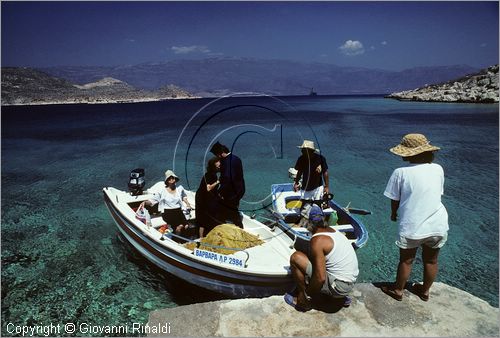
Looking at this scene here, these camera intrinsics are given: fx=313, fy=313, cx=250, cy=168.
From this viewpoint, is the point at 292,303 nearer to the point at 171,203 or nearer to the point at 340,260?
the point at 340,260

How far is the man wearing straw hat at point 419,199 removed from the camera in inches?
153

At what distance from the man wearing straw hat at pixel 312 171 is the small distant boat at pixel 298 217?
53 cm

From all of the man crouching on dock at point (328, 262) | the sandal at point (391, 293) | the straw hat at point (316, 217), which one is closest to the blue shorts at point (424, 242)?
the man crouching on dock at point (328, 262)

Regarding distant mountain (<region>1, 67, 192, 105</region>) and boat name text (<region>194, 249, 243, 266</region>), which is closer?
boat name text (<region>194, 249, 243, 266</region>)

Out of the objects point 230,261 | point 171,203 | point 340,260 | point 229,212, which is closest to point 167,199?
point 171,203

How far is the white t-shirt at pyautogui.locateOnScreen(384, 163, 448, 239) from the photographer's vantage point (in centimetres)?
389

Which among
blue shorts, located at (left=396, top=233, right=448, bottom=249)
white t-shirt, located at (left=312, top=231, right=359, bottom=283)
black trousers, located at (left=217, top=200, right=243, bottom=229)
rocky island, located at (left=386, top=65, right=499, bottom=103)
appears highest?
rocky island, located at (left=386, top=65, right=499, bottom=103)

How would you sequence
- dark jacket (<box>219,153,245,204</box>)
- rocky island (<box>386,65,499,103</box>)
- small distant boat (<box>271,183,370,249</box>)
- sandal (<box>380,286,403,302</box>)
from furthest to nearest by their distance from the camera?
rocky island (<box>386,65,499,103</box>)
small distant boat (<box>271,183,370,249</box>)
dark jacket (<box>219,153,245,204</box>)
sandal (<box>380,286,403,302</box>)

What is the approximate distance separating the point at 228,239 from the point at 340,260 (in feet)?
9.15

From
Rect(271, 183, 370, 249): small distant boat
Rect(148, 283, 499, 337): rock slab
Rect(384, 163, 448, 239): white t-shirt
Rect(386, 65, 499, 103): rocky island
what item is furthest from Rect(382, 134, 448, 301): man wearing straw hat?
Rect(386, 65, 499, 103): rocky island

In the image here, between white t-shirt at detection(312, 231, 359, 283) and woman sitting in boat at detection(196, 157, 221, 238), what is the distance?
302 cm

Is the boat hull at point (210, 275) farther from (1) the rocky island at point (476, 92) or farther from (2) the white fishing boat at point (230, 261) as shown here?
(1) the rocky island at point (476, 92)

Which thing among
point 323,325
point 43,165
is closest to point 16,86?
point 43,165

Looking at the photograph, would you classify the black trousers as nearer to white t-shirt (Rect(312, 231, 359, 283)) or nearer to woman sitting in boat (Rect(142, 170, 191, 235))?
woman sitting in boat (Rect(142, 170, 191, 235))
